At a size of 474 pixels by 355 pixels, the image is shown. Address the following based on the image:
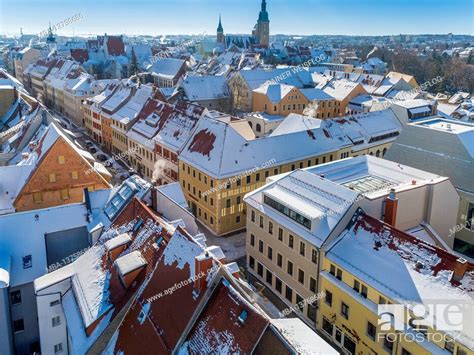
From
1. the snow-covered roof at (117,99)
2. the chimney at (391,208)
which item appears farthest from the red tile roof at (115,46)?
the chimney at (391,208)

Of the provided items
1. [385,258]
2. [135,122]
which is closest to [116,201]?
[385,258]

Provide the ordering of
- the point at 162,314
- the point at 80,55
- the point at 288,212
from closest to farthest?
the point at 162,314
the point at 288,212
the point at 80,55

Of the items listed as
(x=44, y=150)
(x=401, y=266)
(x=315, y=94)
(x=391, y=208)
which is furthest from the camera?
(x=315, y=94)

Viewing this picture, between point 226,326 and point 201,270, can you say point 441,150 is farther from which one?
point 226,326

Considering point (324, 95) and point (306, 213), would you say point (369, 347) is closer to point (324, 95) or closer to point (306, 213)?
point (306, 213)

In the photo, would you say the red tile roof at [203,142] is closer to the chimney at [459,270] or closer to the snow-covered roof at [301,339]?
the snow-covered roof at [301,339]

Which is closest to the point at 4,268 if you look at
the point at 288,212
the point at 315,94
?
the point at 288,212

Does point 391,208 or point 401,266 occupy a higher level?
point 391,208
